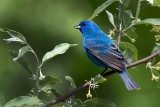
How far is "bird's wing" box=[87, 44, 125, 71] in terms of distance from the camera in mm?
2514

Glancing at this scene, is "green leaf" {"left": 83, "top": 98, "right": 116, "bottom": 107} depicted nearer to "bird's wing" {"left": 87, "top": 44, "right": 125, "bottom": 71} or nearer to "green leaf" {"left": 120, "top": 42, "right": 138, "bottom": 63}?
"green leaf" {"left": 120, "top": 42, "right": 138, "bottom": 63}

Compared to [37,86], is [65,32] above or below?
below

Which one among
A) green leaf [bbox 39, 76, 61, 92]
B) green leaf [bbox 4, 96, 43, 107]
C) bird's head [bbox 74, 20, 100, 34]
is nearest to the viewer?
green leaf [bbox 4, 96, 43, 107]

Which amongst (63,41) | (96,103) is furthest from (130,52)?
(63,41)

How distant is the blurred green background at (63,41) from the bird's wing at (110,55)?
61.8 inches

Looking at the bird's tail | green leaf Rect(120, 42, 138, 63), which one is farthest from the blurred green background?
green leaf Rect(120, 42, 138, 63)

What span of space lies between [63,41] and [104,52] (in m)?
1.88

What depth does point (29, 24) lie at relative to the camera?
16.0 feet

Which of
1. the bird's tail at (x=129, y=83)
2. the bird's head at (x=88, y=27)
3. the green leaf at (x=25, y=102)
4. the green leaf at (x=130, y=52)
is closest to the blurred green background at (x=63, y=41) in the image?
the bird's head at (x=88, y=27)

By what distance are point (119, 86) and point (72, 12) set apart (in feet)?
2.60

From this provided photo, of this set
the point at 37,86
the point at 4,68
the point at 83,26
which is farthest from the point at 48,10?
the point at 37,86

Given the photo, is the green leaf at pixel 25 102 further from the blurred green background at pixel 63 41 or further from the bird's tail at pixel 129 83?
the blurred green background at pixel 63 41

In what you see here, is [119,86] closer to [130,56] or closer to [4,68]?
[4,68]

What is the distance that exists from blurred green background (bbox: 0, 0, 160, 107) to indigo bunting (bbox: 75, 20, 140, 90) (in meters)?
1.26
